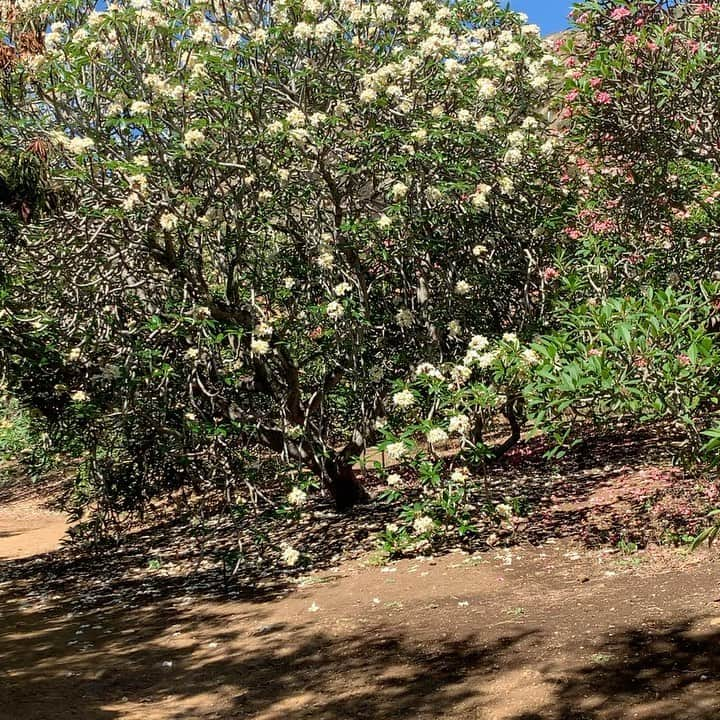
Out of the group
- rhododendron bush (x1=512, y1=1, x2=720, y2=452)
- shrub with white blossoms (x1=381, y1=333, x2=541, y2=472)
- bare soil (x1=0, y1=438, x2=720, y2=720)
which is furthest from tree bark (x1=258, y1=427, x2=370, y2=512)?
rhododendron bush (x1=512, y1=1, x2=720, y2=452)

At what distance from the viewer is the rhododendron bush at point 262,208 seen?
24.2ft

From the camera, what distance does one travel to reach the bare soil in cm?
472

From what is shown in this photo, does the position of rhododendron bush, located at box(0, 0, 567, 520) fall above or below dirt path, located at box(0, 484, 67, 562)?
above

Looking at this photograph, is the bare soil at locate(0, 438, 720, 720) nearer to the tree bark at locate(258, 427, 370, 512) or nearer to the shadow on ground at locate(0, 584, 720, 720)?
the shadow on ground at locate(0, 584, 720, 720)

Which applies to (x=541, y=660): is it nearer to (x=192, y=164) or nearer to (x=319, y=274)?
(x=319, y=274)

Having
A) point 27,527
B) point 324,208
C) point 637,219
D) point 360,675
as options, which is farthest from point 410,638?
point 27,527

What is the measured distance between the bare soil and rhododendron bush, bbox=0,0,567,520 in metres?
1.60

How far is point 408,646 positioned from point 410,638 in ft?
0.48

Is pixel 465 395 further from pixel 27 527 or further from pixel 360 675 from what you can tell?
pixel 27 527

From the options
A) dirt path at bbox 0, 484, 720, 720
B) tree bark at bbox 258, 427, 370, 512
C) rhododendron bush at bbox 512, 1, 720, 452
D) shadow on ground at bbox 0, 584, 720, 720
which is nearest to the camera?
shadow on ground at bbox 0, 584, 720, 720

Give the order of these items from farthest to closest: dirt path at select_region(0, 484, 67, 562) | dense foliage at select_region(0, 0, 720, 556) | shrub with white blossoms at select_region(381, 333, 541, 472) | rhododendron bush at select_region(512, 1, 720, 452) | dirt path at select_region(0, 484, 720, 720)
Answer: dirt path at select_region(0, 484, 67, 562) → dense foliage at select_region(0, 0, 720, 556) → shrub with white blossoms at select_region(381, 333, 541, 472) → rhododendron bush at select_region(512, 1, 720, 452) → dirt path at select_region(0, 484, 720, 720)

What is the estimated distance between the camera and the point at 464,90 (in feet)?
25.3

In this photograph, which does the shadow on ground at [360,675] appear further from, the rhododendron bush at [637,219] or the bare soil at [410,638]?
the rhododendron bush at [637,219]

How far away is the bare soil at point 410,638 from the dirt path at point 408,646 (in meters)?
0.02
